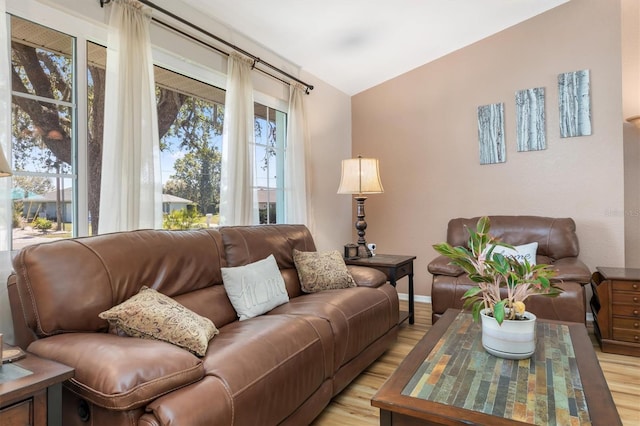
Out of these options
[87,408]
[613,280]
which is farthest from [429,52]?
[87,408]

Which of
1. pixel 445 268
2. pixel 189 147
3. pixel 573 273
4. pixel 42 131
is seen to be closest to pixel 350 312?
pixel 445 268

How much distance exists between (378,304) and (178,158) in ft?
5.82

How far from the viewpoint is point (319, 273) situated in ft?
9.15

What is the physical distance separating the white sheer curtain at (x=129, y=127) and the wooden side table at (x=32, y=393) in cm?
100

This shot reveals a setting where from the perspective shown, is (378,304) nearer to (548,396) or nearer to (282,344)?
(282,344)

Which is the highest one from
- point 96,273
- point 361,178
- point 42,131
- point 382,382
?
point 42,131

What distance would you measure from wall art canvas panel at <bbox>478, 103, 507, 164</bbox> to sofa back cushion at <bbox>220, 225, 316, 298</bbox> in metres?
2.19

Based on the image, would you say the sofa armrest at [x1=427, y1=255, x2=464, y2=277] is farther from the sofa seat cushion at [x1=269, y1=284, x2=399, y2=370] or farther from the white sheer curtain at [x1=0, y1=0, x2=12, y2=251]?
the white sheer curtain at [x1=0, y1=0, x2=12, y2=251]

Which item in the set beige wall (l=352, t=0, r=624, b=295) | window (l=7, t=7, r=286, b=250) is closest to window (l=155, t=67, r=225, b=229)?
window (l=7, t=7, r=286, b=250)

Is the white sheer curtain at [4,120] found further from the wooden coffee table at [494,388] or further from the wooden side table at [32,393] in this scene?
the wooden coffee table at [494,388]

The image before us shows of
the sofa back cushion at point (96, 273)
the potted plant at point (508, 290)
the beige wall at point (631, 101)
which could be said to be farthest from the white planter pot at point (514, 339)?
the beige wall at point (631, 101)

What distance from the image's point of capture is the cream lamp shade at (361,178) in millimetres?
3551

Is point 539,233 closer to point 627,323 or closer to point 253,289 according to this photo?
point 627,323

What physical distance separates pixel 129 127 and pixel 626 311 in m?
3.69
